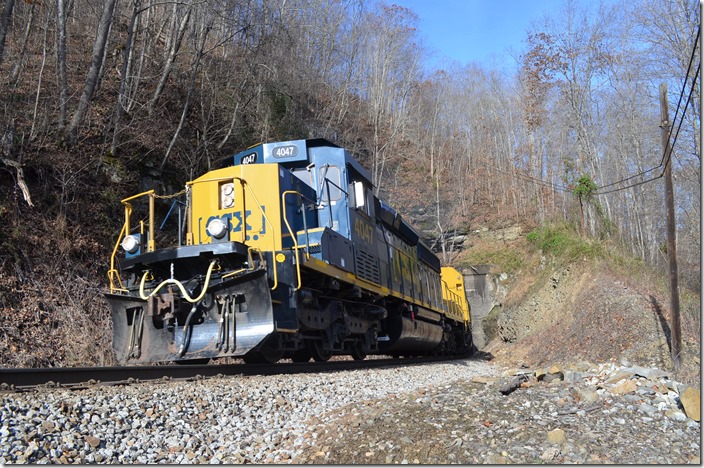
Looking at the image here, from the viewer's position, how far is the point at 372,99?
1436 inches

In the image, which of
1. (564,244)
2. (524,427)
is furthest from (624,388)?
(564,244)

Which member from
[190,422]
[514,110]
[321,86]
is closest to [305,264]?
[190,422]

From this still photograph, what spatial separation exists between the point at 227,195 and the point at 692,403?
19.7ft

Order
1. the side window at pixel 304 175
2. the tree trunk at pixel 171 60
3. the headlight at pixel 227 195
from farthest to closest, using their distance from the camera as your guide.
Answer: the tree trunk at pixel 171 60
the side window at pixel 304 175
the headlight at pixel 227 195

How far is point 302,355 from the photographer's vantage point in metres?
9.45

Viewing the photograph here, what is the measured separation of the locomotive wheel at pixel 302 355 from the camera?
30.3ft

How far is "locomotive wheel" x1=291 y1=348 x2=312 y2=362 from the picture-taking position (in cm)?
924

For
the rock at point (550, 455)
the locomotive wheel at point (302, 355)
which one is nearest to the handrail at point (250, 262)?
the locomotive wheel at point (302, 355)

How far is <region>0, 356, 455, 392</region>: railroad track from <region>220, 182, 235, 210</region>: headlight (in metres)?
2.26

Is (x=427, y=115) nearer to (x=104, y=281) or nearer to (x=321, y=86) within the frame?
(x=321, y=86)

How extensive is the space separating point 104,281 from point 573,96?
22671 millimetres

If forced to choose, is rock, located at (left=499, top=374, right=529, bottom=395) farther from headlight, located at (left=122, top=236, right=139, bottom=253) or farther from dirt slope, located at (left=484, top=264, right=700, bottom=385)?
headlight, located at (left=122, top=236, right=139, bottom=253)

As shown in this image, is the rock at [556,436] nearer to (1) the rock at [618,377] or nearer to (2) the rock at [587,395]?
(2) the rock at [587,395]

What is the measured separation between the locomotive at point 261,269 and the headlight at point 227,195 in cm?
1
